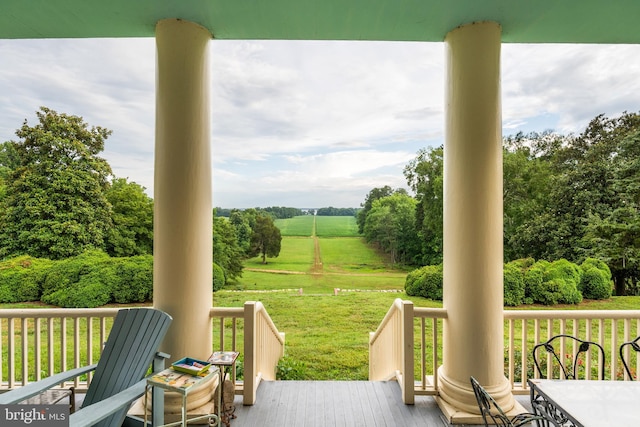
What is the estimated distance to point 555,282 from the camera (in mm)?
4922

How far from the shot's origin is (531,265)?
5.13 m

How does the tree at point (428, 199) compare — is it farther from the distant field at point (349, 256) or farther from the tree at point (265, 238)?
the tree at point (265, 238)

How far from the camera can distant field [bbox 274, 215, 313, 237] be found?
6144mm

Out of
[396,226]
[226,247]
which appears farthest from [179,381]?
[396,226]

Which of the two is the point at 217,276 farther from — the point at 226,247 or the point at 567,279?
the point at 567,279

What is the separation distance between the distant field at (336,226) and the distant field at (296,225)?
189 mm

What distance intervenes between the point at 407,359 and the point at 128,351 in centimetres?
208

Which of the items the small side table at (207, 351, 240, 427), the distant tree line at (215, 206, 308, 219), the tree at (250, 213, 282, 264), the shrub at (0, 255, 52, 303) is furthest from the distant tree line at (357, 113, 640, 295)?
the shrub at (0, 255, 52, 303)

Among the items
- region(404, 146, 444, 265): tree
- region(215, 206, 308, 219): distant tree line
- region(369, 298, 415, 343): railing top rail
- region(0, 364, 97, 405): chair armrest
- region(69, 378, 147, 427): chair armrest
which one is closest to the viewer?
region(69, 378, 147, 427): chair armrest

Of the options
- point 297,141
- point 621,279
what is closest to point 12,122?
point 297,141

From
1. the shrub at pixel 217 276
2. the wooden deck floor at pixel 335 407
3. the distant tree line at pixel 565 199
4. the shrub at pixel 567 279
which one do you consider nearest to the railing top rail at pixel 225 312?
the wooden deck floor at pixel 335 407

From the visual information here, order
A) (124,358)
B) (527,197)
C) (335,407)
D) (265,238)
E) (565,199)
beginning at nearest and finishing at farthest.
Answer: (124,358) < (335,407) < (565,199) < (527,197) < (265,238)

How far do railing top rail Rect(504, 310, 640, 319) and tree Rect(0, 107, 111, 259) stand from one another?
22.1ft

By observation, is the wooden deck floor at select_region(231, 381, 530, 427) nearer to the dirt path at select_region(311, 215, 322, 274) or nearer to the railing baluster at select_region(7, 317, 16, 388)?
the railing baluster at select_region(7, 317, 16, 388)
